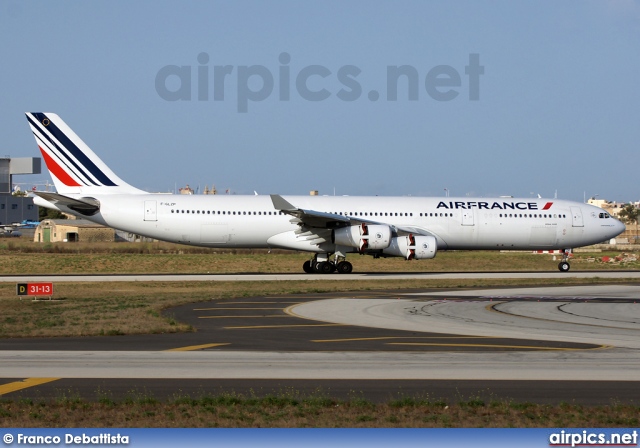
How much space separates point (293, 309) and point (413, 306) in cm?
378

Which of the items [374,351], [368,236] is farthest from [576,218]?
[374,351]

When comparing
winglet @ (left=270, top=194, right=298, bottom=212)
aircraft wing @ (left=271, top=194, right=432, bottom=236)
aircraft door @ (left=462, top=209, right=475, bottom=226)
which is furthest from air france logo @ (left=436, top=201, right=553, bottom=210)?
winglet @ (left=270, top=194, right=298, bottom=212)

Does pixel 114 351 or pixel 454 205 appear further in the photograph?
pixel 454 205

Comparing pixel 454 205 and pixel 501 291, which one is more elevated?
pixel 454 205

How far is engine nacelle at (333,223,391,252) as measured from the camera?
40.1m

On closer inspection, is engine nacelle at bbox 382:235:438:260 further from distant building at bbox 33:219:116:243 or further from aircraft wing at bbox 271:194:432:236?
distant building at bbox 33:219:116:243

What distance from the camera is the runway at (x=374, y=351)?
12.4 m

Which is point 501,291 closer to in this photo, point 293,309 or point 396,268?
point 293,309

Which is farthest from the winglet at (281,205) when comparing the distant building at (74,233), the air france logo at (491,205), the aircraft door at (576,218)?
the distant building at (74,233)

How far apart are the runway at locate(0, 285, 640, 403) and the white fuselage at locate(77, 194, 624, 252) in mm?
16344

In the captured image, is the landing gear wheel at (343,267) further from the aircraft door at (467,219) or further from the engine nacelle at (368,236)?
the aircraft door at (467,219)

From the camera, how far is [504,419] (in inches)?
389

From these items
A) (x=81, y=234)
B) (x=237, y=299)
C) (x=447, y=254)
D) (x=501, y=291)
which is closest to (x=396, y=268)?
(x=447, y=254)

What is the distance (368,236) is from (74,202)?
47.5 ft
